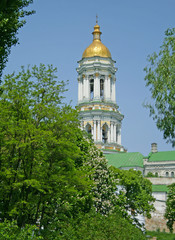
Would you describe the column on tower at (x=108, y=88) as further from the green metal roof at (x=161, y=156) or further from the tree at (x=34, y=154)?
the tree at (x=34, y=154)

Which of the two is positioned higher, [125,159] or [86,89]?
[86,89]

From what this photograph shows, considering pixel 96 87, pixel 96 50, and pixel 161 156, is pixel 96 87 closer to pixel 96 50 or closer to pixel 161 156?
pixel 96 50

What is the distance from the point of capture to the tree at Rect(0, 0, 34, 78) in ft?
43.2

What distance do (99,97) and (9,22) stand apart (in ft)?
218

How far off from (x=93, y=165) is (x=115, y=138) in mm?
49450

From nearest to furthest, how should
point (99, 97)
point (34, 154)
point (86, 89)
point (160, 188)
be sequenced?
point (34, 154)
point (160, 188)
point (99, 97)
point (86, 89)

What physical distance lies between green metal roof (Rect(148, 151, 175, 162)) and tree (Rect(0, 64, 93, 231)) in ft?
188

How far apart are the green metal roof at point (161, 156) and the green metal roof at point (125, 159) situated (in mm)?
2447

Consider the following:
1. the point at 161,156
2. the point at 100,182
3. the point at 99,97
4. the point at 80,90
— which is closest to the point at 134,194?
the point at 100,182

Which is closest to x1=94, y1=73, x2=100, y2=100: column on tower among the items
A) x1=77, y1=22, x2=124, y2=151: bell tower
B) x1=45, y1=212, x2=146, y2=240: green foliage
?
x1=77, y1=22, x2=124, y2=151: bell tower

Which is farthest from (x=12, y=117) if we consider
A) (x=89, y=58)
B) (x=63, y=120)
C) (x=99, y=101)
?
(x=89, y=58)

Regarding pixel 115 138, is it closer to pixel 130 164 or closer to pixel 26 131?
pixel 130 164

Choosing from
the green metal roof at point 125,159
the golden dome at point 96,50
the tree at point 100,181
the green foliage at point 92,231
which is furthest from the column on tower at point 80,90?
the green foliage at point 92,231

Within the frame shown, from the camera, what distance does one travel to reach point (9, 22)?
45.5ft
